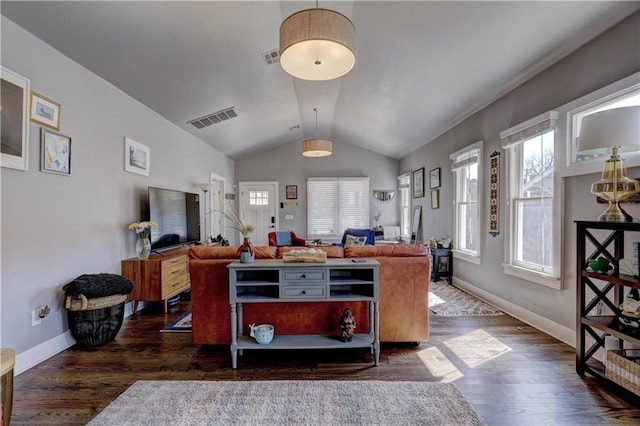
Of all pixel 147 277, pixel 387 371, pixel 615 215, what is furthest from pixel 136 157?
Answer: pixel 615 215

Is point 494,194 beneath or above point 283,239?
above

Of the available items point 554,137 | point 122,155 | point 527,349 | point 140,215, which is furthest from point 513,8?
point 140,215

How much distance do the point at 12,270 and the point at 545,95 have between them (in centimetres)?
481

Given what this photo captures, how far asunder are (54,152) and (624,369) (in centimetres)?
451

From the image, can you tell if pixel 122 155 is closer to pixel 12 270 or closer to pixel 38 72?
pixel 38 72

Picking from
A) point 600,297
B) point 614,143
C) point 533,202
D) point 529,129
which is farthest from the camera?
point 533,202

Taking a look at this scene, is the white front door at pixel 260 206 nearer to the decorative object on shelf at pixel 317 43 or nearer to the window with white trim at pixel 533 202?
the window with white trim at pixel 533 202

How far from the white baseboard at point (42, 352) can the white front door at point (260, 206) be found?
5.49 metres

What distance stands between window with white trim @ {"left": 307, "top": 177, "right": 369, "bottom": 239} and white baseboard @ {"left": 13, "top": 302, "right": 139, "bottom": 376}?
5826 mm

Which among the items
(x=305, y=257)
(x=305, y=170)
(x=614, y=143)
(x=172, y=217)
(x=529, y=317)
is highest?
(x=305, y=170)

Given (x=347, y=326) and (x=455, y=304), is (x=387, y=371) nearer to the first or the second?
(x=347, y=326)

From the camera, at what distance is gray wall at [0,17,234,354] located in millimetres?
2406

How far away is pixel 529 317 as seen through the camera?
3348 millimetres

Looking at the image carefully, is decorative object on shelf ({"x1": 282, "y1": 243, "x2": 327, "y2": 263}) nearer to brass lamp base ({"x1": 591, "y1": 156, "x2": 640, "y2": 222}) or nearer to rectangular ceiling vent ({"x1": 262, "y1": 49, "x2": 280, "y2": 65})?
brass lamp base ({"x1": 591, "y1": 156, "x2": 640, "y2": 222})
